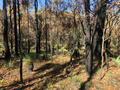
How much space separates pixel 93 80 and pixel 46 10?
813 centimetres

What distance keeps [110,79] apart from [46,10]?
850 centimetres

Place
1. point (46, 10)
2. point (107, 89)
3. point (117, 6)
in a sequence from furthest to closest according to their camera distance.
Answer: point (46, 10) → point (117, 6) → point (107, 89)

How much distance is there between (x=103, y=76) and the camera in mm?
4562

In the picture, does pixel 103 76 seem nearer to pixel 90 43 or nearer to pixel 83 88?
pixel 83 88

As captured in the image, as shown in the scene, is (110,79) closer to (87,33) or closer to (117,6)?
(87,33)

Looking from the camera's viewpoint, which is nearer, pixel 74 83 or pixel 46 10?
pixel 74 83

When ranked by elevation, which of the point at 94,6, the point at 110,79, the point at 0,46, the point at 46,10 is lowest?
the point at 110,79

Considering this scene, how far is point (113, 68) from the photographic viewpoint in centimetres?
528

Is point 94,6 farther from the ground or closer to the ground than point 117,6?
farther from the ground

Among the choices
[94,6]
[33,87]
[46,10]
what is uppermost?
[46,10]

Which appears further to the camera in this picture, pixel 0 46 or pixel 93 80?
pixel 0 46

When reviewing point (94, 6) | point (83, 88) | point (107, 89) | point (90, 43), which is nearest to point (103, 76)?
point (107, 89)

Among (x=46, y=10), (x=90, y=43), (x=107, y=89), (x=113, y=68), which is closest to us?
(x=107, y=89)

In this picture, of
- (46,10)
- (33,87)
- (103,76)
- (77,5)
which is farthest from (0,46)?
(103,76)
